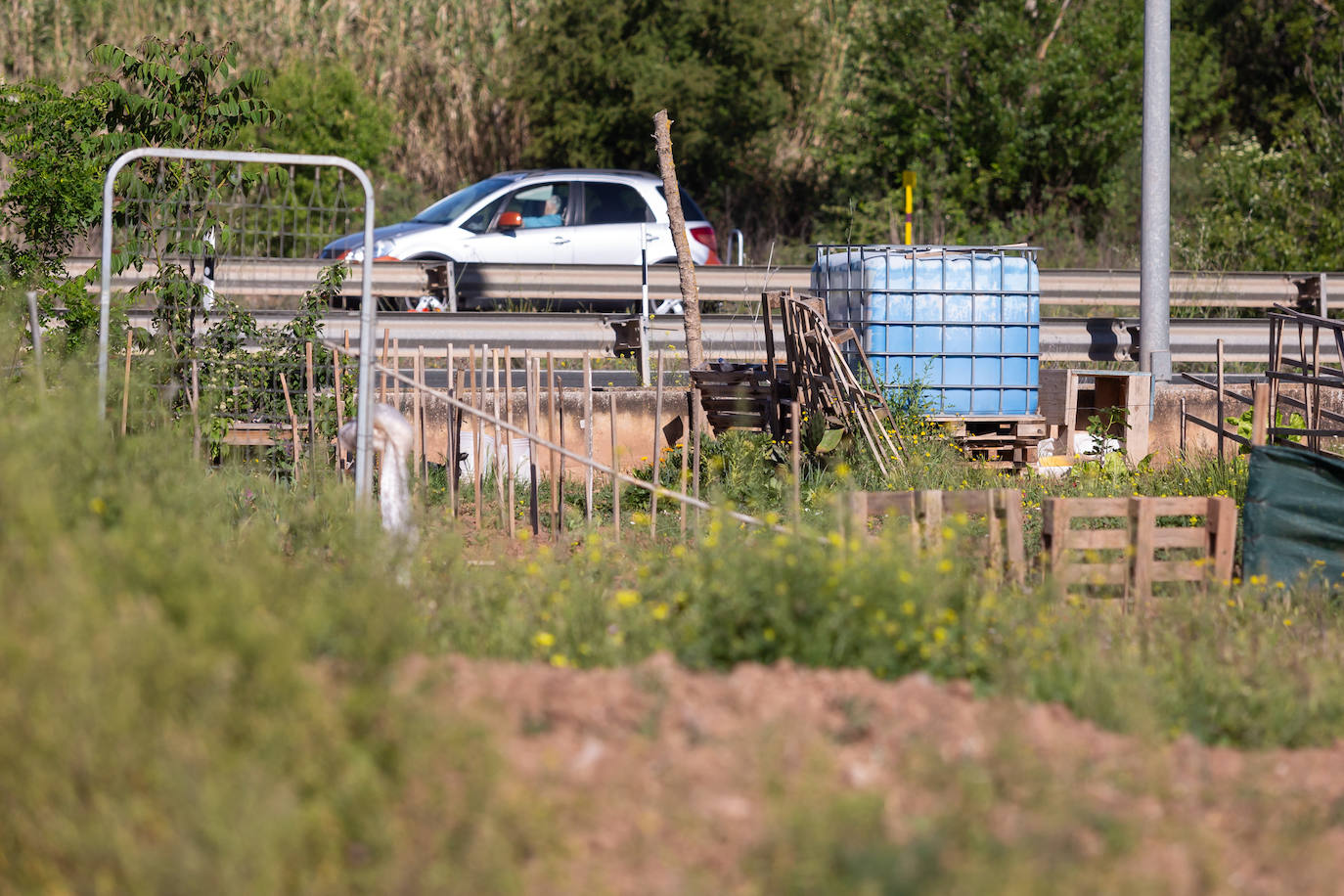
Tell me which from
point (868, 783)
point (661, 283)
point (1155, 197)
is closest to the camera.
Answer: point (868, 783)

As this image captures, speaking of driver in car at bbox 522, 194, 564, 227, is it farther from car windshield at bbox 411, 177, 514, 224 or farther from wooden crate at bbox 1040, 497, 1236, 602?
wooden crate at bbox 1040, 497, 1236, 602

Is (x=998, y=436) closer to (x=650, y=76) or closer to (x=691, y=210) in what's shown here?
(x=691, y=210)

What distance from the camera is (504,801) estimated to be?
3.31 metres

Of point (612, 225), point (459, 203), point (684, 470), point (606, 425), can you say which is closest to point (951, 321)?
point (606, 425)

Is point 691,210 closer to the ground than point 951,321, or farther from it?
farther from it

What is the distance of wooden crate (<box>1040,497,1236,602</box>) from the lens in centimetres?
634

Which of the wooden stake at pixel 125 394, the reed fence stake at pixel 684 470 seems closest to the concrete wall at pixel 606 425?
the reed fence stake at pixel 684 470

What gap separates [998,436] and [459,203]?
25.1 ft

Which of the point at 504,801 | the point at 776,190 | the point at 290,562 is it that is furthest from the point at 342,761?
the point at 776,190

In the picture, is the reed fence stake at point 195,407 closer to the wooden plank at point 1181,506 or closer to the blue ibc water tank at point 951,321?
the blue ibc water tank at point 951,321

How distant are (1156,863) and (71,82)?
21866mm

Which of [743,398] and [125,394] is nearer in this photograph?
[125,394]

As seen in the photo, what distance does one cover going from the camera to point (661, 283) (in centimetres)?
1287

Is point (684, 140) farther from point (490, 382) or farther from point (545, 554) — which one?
point (545, 554)
